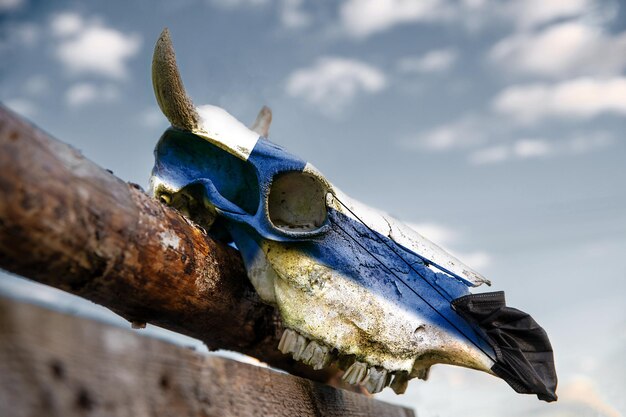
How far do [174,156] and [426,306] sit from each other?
64cm

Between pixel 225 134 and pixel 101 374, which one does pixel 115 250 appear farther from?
pixel 225 134

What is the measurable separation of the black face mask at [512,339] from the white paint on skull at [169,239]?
23.8 inches

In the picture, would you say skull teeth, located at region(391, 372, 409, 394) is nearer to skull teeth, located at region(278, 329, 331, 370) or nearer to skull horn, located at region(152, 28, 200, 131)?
skull teeth, located at region(278, 329, 331, 370)

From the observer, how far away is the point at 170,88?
54.5 inches

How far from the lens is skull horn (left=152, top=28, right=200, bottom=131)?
4.34ft

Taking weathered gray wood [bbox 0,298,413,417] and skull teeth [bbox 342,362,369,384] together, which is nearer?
weathered gray wood [bbox 0,298,413,417]

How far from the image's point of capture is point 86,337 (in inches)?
33.1

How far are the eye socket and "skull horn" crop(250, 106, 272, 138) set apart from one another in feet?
2.28

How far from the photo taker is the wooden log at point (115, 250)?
92cm

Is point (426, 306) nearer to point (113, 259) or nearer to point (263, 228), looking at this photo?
point (263, 228)

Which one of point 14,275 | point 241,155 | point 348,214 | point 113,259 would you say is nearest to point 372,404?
point 348,214

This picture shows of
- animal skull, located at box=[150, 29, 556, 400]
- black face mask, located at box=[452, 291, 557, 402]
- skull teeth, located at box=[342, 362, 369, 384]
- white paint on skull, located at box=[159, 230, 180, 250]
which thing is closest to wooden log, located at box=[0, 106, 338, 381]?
white paint on skull, located at box=[159, 230, 180, 250]

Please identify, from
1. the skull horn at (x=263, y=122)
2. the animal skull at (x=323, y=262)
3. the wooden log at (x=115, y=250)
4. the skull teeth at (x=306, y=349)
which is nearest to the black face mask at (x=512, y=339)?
the animal skull at (x=323, y=262)

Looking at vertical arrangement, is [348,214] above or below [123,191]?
above
